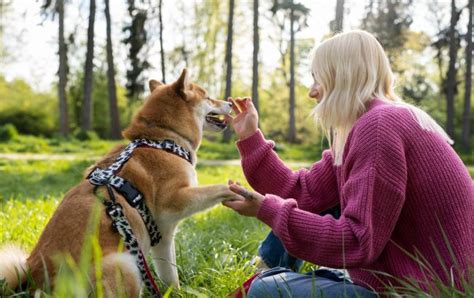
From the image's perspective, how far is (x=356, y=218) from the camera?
2102 millimetres

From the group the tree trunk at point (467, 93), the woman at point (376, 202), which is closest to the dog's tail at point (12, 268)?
the woman at point (376, 202)

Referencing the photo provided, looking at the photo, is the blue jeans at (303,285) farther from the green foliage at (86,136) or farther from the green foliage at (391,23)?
the green foliage at (391,23)

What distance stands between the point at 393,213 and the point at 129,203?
1337 millimetres

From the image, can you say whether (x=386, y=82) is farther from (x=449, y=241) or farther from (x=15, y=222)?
(x=15, y=222)

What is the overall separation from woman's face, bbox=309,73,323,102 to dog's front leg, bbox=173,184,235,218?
2.27ft

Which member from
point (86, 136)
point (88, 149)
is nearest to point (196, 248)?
point (88, 149)

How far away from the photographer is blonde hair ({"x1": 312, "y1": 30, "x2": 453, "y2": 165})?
2.40 metres

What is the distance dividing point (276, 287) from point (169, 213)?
0.81 metres

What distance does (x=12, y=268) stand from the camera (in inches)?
96.7

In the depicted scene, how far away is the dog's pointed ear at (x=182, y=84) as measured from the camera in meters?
3.56

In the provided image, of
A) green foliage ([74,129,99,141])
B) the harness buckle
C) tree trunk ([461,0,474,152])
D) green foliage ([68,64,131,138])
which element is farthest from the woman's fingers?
green foliage ([68,64,131,138])

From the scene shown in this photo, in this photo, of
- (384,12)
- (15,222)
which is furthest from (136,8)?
(15,222)

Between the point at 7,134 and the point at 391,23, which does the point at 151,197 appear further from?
the point at 391,23

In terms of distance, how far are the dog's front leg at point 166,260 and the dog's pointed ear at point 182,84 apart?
100cm
